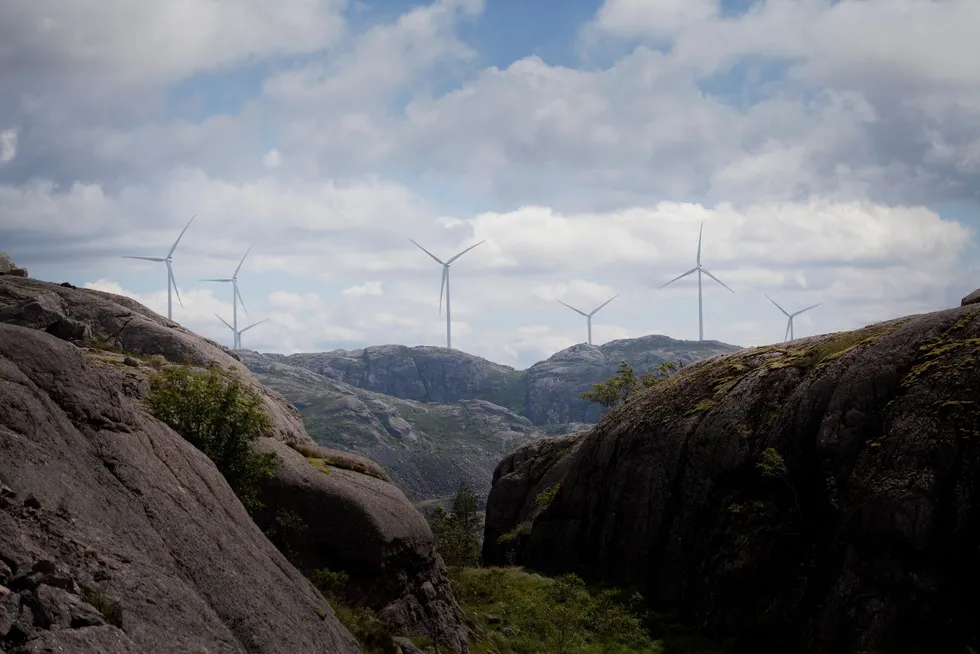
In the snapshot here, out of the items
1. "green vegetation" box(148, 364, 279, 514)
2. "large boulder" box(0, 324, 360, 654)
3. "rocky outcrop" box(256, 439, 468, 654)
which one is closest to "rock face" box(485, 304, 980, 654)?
"rocky outcrop" box(256, 439, 468, 654)

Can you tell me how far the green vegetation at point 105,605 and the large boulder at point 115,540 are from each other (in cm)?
3

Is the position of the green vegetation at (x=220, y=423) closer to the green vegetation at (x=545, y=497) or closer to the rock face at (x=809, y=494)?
the rock face at (x=809, y=494)

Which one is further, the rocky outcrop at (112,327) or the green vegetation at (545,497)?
the green vegetation at (545,497)

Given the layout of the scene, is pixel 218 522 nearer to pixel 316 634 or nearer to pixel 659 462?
pixel 316 634

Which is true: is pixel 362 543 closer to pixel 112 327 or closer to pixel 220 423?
pixel 220 423

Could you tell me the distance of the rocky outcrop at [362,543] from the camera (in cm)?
4044

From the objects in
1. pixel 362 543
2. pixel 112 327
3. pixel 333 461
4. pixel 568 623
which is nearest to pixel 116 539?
pixel 362 543

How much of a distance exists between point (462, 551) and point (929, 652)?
51.3 metres

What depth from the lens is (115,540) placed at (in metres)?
20.7

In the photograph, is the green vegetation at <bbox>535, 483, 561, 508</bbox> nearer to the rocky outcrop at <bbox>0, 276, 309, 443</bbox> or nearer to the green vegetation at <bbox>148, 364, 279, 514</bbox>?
the rocky outcrop at <bbox>0, 276, 309, 443</bbox>

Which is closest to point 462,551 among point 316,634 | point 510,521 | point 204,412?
point 510,521

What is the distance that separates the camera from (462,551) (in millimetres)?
83125

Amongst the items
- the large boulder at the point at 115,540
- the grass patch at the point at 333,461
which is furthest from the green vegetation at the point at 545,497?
the large boulder at the point at 115,540

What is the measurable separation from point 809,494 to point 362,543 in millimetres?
23077
